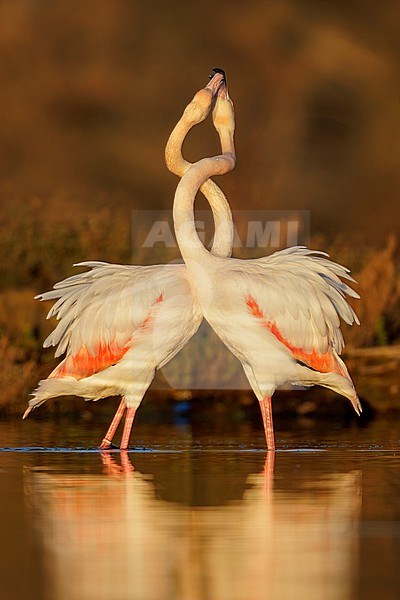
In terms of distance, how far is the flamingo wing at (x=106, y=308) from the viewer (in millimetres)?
10203

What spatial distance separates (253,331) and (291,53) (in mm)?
16048

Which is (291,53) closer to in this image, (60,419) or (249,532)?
(60,419)

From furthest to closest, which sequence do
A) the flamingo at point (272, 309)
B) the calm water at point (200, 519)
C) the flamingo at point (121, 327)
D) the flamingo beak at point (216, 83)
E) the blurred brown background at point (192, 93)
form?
1. the blurred brown background at point (192, 93)
2. the flamingo beak at point (216, 83)
3. the flamingo at point (121, 327)
4. the flamingo at point (272, 309)
5. the calm water at point (200, 519)

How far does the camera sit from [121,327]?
34.0 ft

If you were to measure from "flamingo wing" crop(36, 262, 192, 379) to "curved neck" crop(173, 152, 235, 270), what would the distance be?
196mm

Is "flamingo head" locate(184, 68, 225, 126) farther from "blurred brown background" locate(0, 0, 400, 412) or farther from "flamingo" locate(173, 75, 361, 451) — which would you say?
"blurred brown background" locate(0, 0, 400, 412)

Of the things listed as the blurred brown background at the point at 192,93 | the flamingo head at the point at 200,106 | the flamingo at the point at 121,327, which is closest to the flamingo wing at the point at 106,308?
the flamingo at the point at 121,327

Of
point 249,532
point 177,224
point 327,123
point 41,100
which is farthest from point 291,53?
point 249,532

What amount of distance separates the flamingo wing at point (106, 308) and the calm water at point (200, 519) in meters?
0.54

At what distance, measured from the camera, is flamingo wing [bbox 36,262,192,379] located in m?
10.2

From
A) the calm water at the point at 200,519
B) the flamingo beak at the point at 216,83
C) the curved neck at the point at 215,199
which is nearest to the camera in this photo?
the calm water at the point at 200,519

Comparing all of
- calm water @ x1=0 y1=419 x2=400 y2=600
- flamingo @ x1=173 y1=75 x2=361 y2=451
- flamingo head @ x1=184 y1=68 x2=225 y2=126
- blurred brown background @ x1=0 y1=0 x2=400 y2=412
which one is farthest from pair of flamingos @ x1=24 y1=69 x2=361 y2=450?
blurred brown background @ x1=0 y1=0 x2=400 y2=412

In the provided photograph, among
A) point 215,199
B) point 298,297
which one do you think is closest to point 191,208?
point 215,199

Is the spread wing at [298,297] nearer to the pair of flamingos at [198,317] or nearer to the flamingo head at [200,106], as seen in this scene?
the pair of flamingos at [198,317]
